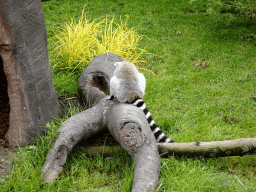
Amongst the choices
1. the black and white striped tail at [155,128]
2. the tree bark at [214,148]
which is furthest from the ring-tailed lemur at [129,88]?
the tree bark at [214,148]

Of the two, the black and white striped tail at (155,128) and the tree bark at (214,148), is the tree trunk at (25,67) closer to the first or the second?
the black and white striped tail at (155,128)

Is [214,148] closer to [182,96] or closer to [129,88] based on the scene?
[129,88]

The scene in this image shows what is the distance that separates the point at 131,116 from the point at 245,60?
466cm

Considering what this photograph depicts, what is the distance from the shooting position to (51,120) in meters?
3.75

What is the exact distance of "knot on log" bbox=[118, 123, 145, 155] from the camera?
276cm

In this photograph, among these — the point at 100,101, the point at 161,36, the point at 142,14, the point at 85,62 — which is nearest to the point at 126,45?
the point at 85,62

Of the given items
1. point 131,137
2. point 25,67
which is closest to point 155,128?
point 131,137

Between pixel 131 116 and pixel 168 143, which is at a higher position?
pixel 131 116

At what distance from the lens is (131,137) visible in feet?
9.07

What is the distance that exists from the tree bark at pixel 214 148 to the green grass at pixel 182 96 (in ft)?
0.41

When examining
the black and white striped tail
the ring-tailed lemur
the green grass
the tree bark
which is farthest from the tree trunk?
the tree bark

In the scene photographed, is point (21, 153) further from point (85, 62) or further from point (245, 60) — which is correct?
point (245, 60)

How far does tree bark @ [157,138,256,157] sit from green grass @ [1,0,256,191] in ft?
0.41

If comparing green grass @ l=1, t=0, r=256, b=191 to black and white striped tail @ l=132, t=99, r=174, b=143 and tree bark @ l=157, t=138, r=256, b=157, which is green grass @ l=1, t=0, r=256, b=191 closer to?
tree bark @ l=157, t=138, r=256, b=157
